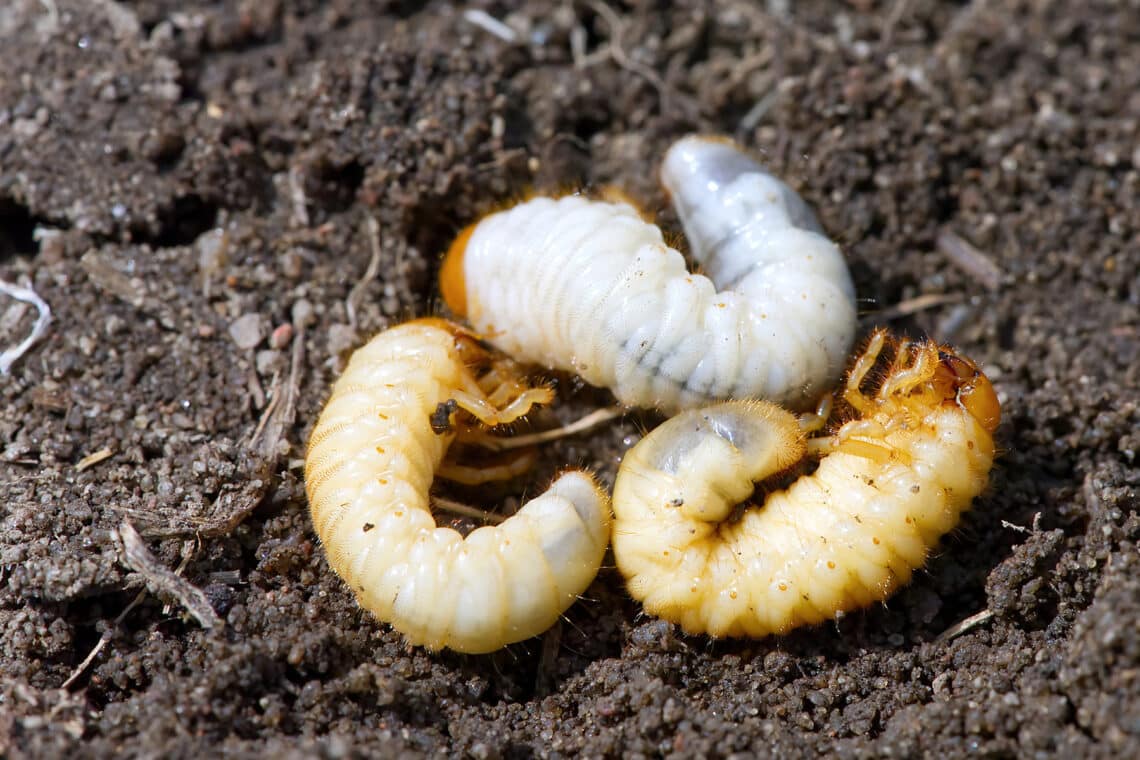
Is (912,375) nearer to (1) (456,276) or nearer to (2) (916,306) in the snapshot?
(2) (916,306)

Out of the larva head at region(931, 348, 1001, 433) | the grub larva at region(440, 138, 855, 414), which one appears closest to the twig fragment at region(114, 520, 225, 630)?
the grub larva at region(440, 138, 855, 414)

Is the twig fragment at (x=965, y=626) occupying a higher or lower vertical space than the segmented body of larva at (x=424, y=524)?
lower

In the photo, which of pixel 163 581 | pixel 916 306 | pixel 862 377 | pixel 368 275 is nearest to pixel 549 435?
pixel 368 275

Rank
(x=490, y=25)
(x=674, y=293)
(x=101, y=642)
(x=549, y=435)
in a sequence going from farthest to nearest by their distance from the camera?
(x=490, y=25) < (x=549, y=435) < (x=674, y=293) < (x=101, y=642)

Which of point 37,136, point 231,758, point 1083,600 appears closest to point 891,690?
point 1083,600

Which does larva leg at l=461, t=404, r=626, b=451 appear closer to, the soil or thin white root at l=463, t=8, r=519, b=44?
the soil

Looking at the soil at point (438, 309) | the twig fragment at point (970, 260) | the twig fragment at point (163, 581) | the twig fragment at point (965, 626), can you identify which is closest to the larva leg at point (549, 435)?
the soil at point (438, 309)

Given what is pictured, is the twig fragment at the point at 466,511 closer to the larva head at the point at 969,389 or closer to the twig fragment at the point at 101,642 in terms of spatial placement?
the twig fragment at the point at 101,642
